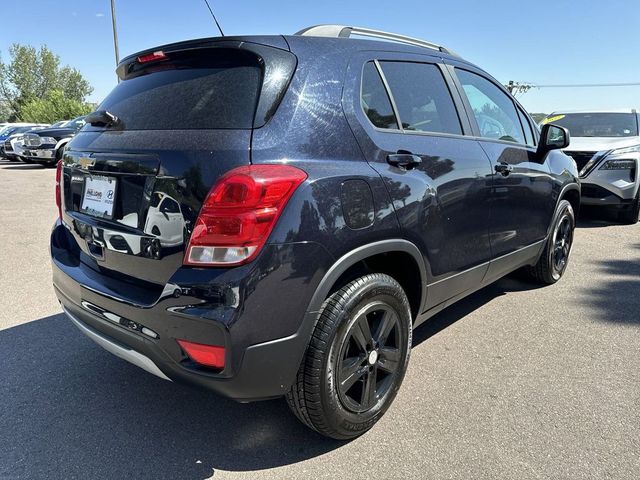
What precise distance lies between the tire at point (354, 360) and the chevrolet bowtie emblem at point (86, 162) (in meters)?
1.26

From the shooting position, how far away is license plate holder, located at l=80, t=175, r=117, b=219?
6.94ft

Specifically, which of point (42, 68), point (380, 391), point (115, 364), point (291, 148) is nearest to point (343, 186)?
point (291, 148)

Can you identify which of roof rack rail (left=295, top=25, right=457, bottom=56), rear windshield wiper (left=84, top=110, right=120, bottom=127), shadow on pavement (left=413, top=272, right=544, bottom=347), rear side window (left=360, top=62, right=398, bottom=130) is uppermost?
roof rack rail (left=295, top=25, right=457, bottom=56)

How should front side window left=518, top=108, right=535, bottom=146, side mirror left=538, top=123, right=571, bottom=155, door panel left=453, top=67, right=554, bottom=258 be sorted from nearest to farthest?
door panel left=453, top=67, right=554, bottom=258, side mirror left=538, top=123, right=571, bottom=155, front side window left=518, top=108, right=535, bottom=146

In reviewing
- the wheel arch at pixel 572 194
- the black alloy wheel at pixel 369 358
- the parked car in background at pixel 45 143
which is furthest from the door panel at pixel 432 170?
the parked car in background at pixel 45 143

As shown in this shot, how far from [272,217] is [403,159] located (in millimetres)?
848

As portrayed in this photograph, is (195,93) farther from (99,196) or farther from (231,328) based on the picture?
(231,328)

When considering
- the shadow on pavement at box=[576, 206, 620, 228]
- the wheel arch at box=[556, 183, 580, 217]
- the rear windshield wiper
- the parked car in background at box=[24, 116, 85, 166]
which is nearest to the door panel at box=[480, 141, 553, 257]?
the wheel arch at box=[556, 183, 580, 217]

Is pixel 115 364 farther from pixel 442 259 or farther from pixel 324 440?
pixel 442 259

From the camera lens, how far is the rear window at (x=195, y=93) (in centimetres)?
196

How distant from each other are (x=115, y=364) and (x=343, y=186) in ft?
6.34

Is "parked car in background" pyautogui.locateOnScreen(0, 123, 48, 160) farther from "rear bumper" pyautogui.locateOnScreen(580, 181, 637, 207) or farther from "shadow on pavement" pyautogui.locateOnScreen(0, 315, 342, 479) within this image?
"rear bumper" pyautogui.locateOnScreen(580, 181, 637, 207)

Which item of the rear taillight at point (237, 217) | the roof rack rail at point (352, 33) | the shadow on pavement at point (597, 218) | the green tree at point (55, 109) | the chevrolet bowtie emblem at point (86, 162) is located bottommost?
the shadow on pavement at point (597, 218)

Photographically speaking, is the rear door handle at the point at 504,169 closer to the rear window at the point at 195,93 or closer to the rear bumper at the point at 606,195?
the rear window at the point at 195,93
